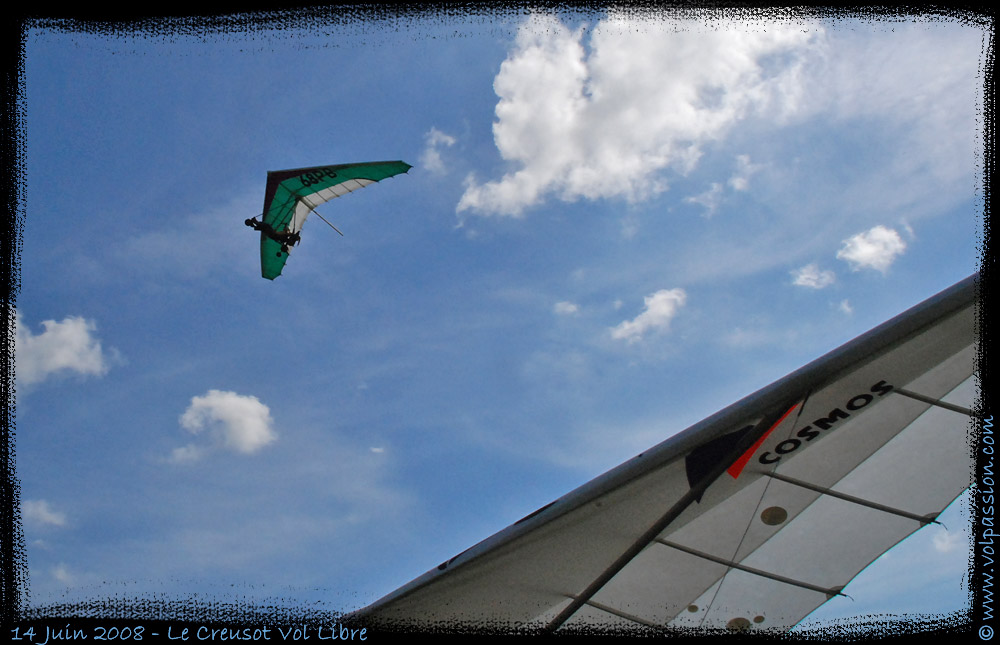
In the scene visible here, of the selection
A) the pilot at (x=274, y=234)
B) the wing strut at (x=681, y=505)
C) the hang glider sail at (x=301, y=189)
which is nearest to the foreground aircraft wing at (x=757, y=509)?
the wing strut at (x=681, y=505)

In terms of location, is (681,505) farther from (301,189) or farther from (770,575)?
(301,189)

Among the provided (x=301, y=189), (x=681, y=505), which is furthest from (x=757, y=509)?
(x=301, y=189)

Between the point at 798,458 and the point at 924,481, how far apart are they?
46.9 inches

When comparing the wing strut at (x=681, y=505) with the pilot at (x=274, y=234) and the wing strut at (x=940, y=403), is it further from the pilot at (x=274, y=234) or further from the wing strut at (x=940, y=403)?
the pilot at (x=274, y=234)

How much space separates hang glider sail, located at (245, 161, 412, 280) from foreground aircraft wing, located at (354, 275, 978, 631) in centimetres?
1157

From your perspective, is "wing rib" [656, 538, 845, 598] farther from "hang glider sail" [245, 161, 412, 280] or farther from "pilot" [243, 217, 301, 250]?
"pilot" [243, 217, 301, 250]

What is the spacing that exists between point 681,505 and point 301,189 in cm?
1489

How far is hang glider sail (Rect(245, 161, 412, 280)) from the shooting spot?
1516cm

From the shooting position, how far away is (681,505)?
11.3 feet

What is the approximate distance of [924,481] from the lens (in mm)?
4285

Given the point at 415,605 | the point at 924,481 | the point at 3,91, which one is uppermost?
the point at 3,91

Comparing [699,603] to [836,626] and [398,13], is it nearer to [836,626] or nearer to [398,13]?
[836,626]

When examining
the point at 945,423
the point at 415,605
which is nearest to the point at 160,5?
the point at 415,605

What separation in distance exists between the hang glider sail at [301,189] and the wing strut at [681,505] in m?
11.8
